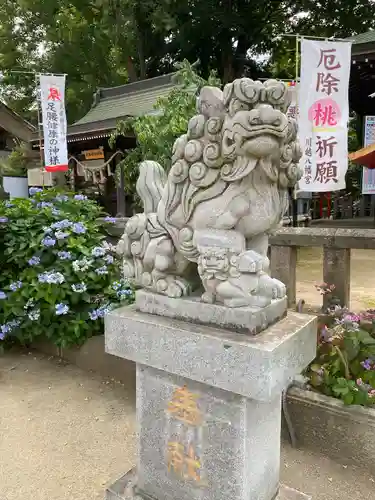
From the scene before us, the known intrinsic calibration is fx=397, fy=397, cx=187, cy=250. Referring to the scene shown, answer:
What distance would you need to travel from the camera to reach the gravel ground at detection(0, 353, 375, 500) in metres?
2.20

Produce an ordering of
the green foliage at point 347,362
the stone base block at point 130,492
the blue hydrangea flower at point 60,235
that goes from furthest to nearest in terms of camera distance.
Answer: the blue hydrangea flower at point 60,235
the green foliage at point 347,362
the stone base block at point 130,492

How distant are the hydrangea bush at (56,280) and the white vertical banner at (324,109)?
3570mm

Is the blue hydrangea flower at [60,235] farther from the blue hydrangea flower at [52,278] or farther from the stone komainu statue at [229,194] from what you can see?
the stone komainu statue at [229,194]

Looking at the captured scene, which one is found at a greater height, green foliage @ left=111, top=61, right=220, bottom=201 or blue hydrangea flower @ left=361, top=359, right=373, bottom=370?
green foliage @ left=111, top=61, right=220, bottom=201

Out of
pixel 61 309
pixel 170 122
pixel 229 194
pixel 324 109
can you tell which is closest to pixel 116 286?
pixel 61 309

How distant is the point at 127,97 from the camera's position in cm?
1266

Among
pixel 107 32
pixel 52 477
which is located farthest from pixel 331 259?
pixel 107 32

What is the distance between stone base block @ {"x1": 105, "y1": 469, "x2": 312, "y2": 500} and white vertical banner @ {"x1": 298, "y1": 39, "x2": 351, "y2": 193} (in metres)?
4.77

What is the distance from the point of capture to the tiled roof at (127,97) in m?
11.4

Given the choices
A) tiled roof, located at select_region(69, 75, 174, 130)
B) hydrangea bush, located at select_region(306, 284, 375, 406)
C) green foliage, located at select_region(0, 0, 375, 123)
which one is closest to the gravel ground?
hydrangea bush, located at select_region(306, 284, 375, 406)

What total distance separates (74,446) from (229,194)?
203 centimetres

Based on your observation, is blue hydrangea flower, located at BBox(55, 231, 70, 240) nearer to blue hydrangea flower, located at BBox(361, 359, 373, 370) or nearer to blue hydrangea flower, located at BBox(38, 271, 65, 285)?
blue hydrangea flower, located at BBox(38, 271, 65, 285)

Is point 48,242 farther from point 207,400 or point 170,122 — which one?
point 170,122

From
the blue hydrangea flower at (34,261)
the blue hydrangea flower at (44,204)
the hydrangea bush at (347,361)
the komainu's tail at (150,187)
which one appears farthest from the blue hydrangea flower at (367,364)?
the blue hydrangea flower at (44,204)
